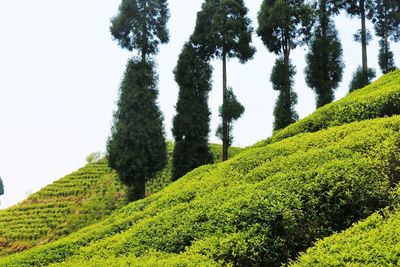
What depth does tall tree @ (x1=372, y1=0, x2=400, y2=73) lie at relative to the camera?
3403 cm

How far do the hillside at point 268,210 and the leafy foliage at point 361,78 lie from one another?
19021 mm

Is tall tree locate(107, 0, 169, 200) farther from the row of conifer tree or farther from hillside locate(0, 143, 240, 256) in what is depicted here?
hillside locate(0, 143, 240, 256)

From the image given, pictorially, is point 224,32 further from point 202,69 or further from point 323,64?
point 323,64

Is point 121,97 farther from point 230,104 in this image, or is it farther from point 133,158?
point 230,104

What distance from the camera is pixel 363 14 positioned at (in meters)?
30.1

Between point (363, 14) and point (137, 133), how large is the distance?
17.7 meters

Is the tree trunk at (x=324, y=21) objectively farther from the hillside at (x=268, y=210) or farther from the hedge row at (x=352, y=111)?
the hillside at (x=268, y=210)

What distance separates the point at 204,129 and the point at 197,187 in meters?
16.0

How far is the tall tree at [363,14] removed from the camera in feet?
96.2

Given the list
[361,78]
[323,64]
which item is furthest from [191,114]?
[361,78]

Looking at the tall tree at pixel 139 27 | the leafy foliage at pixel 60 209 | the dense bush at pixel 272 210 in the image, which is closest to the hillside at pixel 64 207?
the leafy foliage at pixel 60 209

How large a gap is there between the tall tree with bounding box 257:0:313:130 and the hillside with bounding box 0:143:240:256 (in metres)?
9.28

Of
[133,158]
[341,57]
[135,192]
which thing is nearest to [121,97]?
[133,158]

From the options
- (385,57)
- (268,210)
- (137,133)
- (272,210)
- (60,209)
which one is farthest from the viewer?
(385,57)
